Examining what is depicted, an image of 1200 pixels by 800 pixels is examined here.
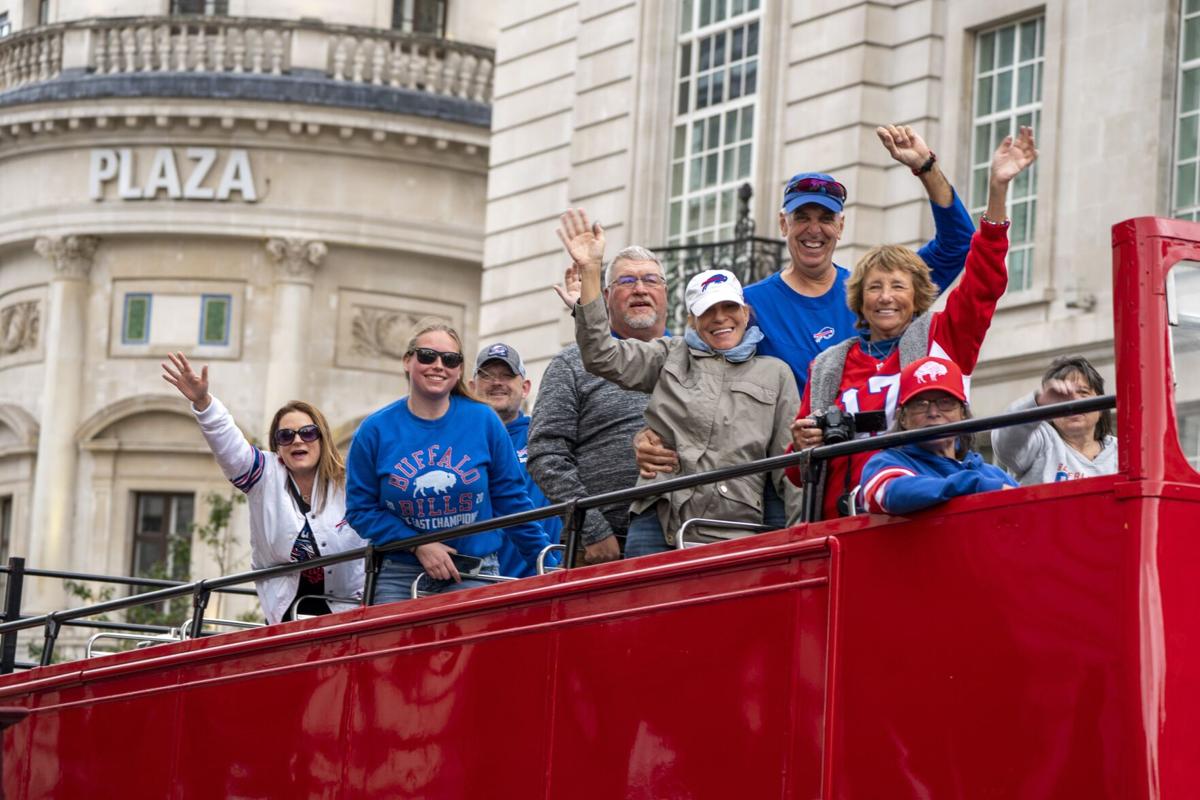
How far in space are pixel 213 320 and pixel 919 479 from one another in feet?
112

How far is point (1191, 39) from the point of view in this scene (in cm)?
1939

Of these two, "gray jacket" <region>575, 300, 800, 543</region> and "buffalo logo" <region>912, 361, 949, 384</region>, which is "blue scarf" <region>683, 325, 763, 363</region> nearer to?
"gray jacket" <region>575, 300, 800, 543</region>

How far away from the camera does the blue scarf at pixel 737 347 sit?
824cm

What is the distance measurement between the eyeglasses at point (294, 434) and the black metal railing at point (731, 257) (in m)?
12.8

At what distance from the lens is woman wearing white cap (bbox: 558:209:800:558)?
812cm

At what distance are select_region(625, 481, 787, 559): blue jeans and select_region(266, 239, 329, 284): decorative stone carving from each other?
3162 centimetres

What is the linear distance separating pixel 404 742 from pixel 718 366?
1.73 metres

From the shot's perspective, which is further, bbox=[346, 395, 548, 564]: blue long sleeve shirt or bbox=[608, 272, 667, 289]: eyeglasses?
bbox=[346, 395, 548, 564]: blue long sleeve shirt

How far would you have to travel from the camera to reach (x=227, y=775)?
948 centimetres

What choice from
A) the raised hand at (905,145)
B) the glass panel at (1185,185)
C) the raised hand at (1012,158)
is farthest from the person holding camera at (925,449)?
the glass panel at (1185,185)

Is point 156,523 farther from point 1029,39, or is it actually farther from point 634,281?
point 634,281

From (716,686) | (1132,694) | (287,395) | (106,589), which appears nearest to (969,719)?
(1132,694)

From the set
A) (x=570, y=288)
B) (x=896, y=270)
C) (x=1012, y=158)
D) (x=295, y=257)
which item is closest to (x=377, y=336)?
(x=295, y=257)

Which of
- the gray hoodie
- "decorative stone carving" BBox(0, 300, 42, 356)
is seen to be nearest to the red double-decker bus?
the gray hoodie
